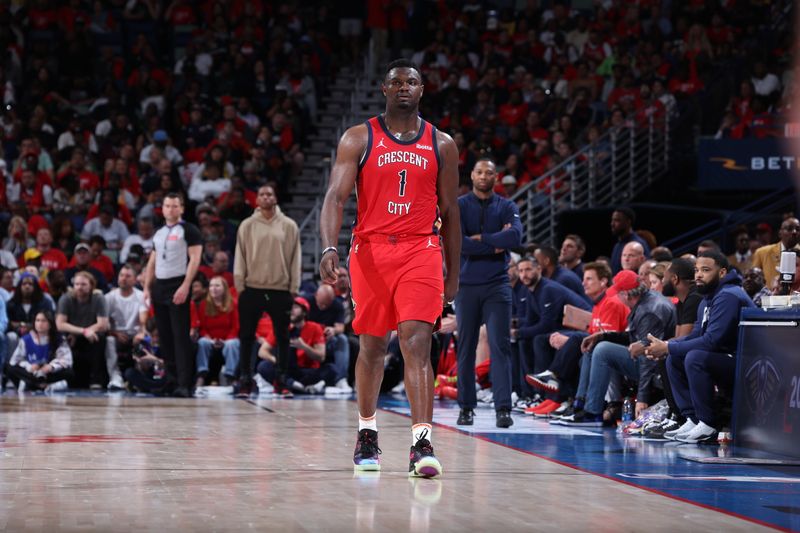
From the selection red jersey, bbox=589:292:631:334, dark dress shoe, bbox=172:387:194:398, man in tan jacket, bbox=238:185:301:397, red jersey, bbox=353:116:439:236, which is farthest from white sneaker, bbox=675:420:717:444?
dark dress shoe, bbox=172:387:194:398

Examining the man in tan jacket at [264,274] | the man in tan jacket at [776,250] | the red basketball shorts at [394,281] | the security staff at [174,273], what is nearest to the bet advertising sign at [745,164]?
the man in tan jacket at [776,250]

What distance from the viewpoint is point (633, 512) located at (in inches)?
181

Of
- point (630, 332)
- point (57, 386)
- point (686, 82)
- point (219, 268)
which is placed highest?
point (686, 82)

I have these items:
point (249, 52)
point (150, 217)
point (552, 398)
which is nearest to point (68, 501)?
point (552, 398)

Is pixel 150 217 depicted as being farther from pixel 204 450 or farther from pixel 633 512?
pixel 633 512

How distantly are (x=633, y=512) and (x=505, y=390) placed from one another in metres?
3.85

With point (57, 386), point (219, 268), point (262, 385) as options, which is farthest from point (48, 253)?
point (262, 385)

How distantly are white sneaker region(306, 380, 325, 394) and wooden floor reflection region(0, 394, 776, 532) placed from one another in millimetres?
4454

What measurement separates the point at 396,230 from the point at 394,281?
23 centimetres

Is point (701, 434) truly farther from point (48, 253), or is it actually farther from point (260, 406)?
point (48, 253)

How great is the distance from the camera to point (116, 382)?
12773mm

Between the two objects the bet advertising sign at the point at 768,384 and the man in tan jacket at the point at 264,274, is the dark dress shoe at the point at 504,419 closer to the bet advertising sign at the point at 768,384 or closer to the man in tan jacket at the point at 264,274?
the bet advertising sign at the point at 768,384

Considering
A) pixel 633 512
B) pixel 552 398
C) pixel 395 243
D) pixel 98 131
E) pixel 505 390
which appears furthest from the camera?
pixel 98 131

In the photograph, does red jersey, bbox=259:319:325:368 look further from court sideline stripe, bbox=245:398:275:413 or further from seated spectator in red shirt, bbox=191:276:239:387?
court sideline stripe, bbox=245:398:275:413
